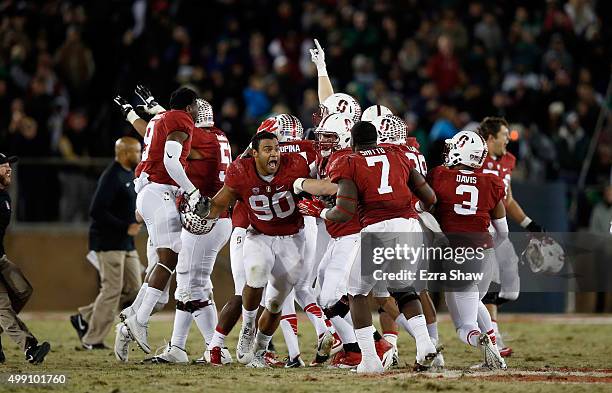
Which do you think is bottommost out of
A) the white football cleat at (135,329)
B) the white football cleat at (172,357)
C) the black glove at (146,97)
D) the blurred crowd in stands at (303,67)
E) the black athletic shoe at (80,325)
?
the white football cleat at (172,357)

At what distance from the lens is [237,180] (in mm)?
9453

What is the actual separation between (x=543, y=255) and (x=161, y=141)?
380cm

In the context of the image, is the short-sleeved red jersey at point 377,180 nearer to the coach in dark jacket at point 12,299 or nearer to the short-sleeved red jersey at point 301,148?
the short-sleeved red jersey at point 301,148

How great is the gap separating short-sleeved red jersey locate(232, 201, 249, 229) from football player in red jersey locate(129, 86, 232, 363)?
0.54 feet

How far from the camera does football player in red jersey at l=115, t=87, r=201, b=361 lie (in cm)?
984

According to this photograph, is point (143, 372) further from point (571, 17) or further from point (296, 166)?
point (571, 17)

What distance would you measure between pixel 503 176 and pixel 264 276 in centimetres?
305

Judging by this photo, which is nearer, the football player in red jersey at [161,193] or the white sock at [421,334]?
the white sock at [421,334]

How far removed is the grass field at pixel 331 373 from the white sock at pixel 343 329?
0.36 m

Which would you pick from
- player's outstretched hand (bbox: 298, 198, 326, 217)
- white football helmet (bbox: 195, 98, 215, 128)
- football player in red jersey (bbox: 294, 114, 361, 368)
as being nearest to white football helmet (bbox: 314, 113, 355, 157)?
football player in red jersey (bbox: 294, 114, 361, 368)

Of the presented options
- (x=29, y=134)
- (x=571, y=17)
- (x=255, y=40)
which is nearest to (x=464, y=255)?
(x=29, y=134)

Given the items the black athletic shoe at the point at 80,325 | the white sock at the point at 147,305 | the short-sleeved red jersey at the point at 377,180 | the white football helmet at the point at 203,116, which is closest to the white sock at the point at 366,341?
the short-sleeved red jersey at the point at 377,180

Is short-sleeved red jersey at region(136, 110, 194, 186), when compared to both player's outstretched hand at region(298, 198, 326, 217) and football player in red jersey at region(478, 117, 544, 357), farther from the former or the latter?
football player in red jersey at region(478, 117, 544, 357)

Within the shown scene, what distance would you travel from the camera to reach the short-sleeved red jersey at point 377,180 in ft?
29.2
